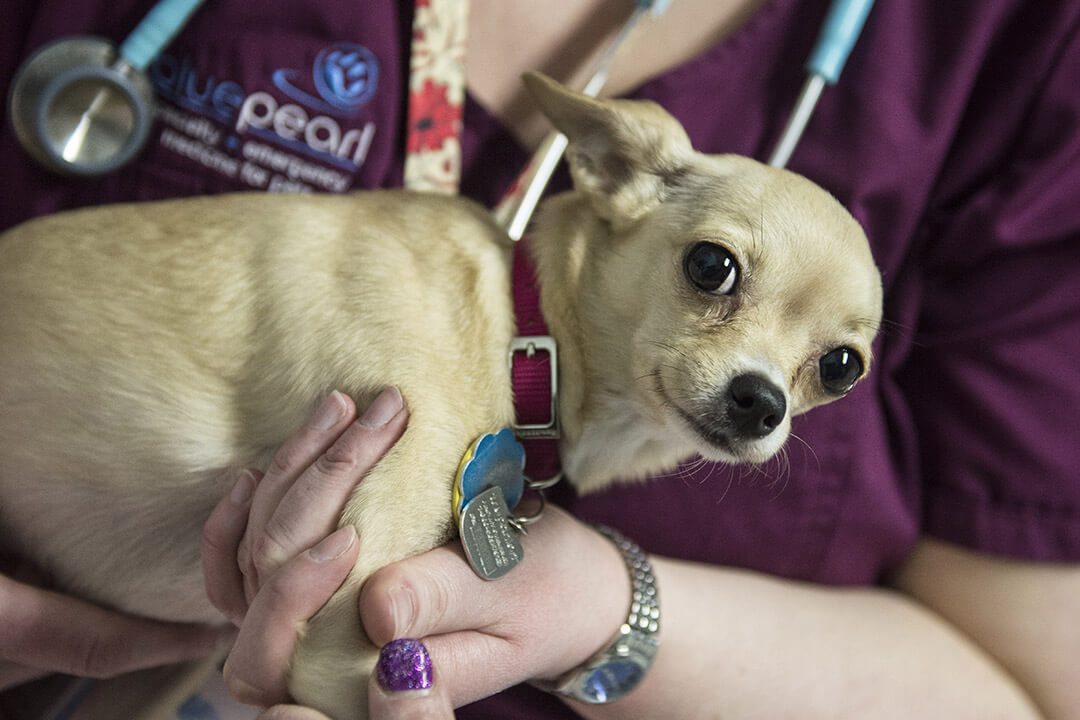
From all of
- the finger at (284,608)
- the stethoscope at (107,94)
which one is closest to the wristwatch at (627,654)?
the finger at (284,608)

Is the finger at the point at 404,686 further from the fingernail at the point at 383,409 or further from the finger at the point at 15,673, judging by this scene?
the finger at the point at 15,673

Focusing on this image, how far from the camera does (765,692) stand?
1.15 metres

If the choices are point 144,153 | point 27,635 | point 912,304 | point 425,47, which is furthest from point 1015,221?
point 27,635

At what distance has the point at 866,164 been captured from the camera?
1.09m

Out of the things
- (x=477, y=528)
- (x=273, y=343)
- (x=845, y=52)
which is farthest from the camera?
(x=845, y=52)

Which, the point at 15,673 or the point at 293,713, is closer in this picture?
the point at 293,713

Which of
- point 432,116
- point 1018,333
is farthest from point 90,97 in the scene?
point 1018,333

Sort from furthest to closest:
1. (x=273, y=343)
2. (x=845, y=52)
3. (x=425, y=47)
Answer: (x=425, y=47) < (x=845, y=52) < (x=273, y=343)

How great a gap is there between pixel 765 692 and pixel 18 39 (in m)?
1.40

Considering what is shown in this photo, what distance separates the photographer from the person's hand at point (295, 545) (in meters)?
0.73

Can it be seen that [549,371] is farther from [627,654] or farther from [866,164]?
[866,164]

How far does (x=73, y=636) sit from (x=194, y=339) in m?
0.41

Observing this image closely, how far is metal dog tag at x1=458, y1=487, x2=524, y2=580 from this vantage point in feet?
2.64

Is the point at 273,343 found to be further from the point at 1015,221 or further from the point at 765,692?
the point at 1015,221
